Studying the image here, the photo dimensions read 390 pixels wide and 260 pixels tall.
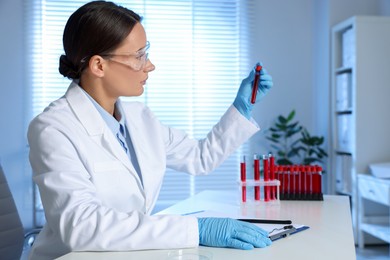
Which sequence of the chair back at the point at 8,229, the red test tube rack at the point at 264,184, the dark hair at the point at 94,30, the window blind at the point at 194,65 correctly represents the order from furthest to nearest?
the window blind at the point at 194,65 → the red test tube rack at the point at 264,184 → the chair back at the point at 8,229 → the dark hair at the point at 94,30

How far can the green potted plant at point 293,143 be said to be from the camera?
12.0 feet

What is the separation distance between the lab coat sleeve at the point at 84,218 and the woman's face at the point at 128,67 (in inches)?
11.1

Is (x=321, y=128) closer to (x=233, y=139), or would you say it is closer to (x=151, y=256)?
(x=233, y=139)

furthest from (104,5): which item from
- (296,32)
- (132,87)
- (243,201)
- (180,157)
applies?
(296,32)

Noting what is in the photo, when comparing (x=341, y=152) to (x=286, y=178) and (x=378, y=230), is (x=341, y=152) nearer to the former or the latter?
(x=378, y=230)

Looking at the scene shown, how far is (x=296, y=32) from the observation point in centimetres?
400

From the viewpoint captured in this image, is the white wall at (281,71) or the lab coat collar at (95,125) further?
the white wall at (281,71)

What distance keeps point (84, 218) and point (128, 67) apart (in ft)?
1.63

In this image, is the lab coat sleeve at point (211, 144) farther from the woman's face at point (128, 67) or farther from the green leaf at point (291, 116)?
the green leaf at point (291, 116)

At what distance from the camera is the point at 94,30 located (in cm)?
128

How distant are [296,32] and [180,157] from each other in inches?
103

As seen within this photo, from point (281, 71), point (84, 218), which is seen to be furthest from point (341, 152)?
point (84, 218)

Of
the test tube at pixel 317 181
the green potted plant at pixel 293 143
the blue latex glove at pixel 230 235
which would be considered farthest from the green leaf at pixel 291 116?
the blue latex glove at pixel 230 235

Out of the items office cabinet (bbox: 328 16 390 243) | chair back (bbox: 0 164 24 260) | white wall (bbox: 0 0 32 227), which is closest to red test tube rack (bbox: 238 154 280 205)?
chair back (bbox: 0 164 24 260)
